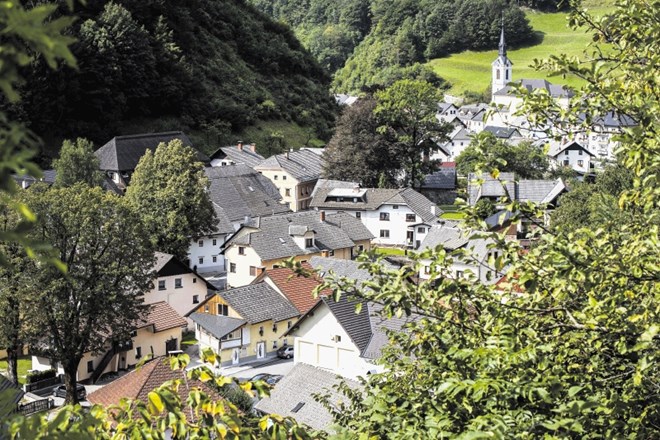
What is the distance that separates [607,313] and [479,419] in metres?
1.53

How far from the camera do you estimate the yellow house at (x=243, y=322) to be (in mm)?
31688

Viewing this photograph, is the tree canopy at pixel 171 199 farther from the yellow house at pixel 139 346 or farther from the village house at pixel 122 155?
the village house at pixel 122 155

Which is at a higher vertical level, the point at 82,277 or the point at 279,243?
the point at 82,277

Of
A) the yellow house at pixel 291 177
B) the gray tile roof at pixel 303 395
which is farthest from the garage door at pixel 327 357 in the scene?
the yellow house at pixel 291 177

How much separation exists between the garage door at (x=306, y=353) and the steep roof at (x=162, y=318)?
6.81 meters

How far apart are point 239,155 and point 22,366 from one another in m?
29.8

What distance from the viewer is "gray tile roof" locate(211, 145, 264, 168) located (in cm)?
5759

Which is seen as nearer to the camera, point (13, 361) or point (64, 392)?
point (13, 361)

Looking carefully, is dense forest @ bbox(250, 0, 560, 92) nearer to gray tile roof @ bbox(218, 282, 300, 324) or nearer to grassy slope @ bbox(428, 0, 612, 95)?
grassy slope @ bbox(428, 0, 612, 95)

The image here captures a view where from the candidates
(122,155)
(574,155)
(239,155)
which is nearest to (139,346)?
(122,155)

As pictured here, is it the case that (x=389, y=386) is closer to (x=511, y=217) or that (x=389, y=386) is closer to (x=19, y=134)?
(x=511, y=217)

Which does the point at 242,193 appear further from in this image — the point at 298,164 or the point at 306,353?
the point at 306,353

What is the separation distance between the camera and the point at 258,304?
108ft

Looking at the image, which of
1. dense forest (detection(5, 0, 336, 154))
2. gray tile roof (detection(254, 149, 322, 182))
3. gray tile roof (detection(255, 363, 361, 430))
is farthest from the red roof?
dense forest (detection(5, 0, 336, 154))
